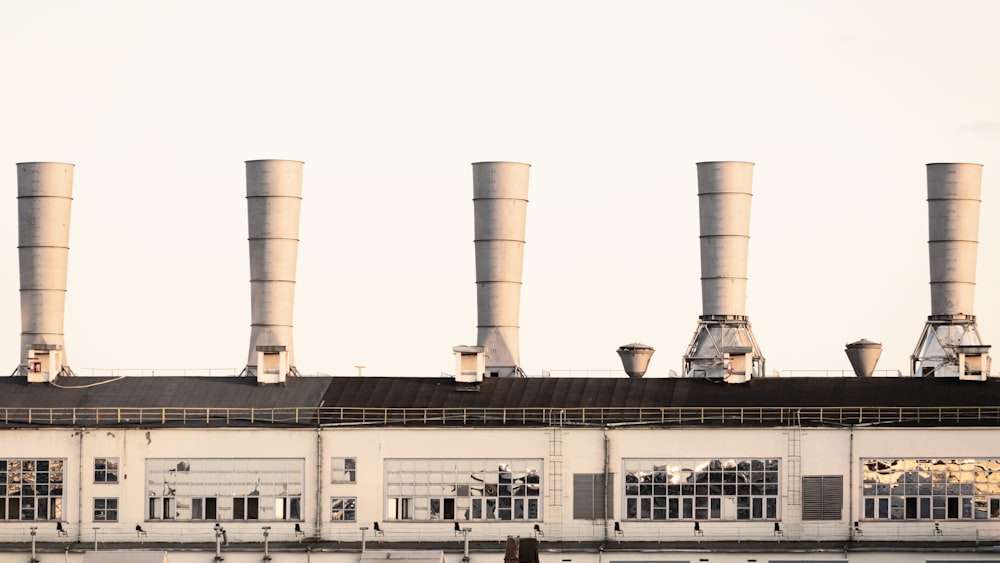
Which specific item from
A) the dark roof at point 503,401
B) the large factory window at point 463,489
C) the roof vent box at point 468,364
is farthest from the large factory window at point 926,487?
the roof vent box at point 468,364

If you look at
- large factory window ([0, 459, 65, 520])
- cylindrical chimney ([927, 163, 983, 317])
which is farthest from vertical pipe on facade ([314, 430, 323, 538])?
cylindrical chimney ([927, 163, 983, 317])

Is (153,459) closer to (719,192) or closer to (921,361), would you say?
(719,192)

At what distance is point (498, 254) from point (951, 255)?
2322cm

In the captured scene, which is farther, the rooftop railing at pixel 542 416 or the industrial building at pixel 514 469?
the rooftop railing at pixel 542 416

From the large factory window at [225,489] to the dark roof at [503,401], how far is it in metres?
1.70

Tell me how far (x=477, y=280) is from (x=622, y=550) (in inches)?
1117

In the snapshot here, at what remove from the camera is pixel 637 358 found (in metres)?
95.3

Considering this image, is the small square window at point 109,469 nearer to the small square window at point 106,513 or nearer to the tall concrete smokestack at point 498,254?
the small square window at point 106,513

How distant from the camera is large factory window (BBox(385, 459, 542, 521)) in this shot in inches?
2943

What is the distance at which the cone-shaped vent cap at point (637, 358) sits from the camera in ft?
313

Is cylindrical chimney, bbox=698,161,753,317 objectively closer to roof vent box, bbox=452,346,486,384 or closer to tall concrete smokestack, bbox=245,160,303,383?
tall concrete smokestack, bbox=245,160,303,383

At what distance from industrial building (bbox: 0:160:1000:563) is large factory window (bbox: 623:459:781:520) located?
0.08 metres

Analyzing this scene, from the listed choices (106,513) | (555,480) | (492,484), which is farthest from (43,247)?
(555,480)

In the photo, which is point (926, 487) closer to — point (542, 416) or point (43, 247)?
point (542, 416)
